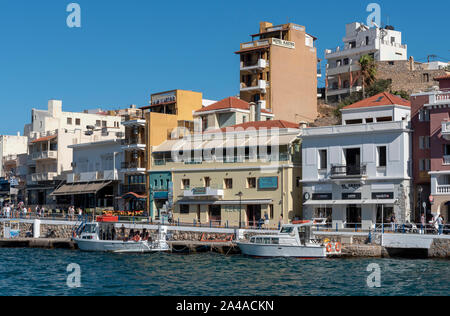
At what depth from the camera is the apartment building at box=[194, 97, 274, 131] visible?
7856 cm

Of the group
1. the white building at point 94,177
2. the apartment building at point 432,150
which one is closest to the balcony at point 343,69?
the white building at point 94,177

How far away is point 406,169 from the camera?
58406 millimetres

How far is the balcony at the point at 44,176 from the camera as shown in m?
88.2

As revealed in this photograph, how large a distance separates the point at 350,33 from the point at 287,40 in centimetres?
2097

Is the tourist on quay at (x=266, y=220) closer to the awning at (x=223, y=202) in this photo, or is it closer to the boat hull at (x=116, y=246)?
the awning at (x=223, y=202)

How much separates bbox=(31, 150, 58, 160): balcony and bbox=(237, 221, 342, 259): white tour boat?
41993 mm

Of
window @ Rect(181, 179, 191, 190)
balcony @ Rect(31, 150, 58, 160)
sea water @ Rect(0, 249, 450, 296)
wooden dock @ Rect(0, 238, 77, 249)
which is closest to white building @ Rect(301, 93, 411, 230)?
sea water @ Rect(0, 249, 450, 296)

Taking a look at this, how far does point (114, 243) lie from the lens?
59.1 m

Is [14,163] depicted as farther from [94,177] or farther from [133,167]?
[133,167]

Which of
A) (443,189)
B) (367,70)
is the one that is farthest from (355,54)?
(443,189)

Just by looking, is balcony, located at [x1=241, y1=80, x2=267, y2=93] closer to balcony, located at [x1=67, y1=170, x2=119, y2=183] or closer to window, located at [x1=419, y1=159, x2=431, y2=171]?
balcony, located at [x1=67, y1=170, x2=119, y2=183]

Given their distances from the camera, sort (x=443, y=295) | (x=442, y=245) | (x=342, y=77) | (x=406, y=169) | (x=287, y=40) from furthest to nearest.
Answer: (x=342, y=77) < (x=287, y=40) < (x=406, y=169) < (x=442, y=245) < (x=443, y=295)
